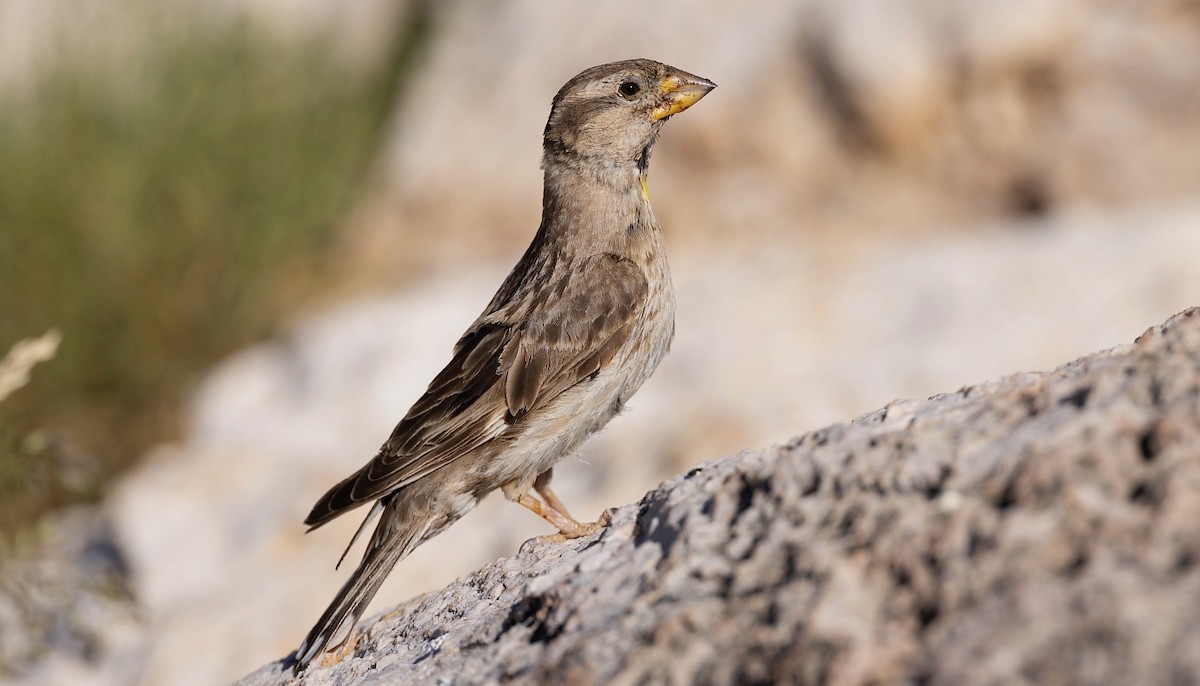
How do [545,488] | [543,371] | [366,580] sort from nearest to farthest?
[366,580] → [543,371] → [545,488]

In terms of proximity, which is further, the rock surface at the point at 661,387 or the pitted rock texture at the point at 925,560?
the rock surface at the point at 661,387

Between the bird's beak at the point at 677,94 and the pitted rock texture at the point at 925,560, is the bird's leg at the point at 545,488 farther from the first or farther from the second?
the pitted rock texture at the point at 925,560

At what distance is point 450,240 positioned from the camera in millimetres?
10203

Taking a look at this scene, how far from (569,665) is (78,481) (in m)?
3.09

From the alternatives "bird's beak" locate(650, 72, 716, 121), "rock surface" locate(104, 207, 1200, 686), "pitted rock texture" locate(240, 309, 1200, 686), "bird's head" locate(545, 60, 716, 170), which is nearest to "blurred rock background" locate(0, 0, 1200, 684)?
"rock surface" locate(104, 207, 1200, 686)

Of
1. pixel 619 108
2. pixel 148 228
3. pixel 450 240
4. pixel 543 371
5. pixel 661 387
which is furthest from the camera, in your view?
pixel 450 240

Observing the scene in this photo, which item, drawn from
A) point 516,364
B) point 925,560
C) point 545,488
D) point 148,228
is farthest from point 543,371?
point 148,228

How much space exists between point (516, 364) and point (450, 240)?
5708mm

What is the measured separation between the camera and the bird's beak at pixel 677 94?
205 inches

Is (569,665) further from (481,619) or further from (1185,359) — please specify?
(1185,359)

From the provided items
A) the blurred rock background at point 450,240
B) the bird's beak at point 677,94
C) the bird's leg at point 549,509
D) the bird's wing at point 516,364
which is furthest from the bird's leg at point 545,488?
the bird's beak at point 677,94

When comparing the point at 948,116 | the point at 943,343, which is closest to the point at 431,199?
the point at 948,116

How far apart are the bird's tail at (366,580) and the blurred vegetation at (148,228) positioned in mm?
4907

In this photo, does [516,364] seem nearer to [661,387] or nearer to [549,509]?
[549,509]
